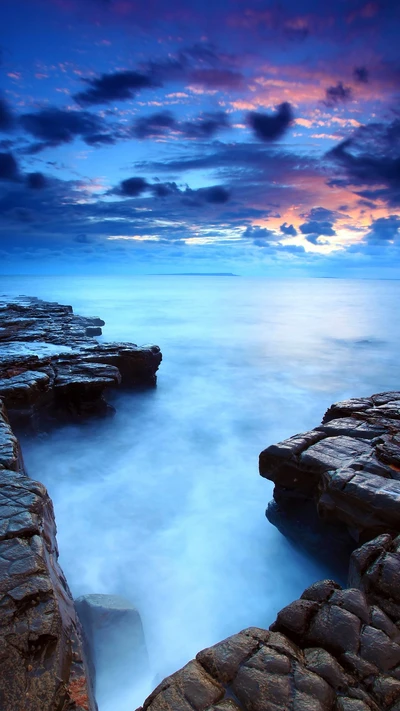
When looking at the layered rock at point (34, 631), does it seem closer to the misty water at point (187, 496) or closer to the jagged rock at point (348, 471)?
the misty water at point (187, 496)

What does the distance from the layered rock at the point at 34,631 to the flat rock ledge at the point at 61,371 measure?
5.64m

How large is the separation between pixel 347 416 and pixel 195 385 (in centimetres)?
880

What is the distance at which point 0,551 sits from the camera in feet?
11.6

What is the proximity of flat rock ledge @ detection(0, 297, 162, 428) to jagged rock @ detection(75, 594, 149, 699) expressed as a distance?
5304 millimetres

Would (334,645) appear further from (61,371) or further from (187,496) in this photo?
(61,371)

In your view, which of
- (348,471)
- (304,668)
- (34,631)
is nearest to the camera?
(34,631)

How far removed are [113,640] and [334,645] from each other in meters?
2.92

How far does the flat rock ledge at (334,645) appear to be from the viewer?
2.84 metres

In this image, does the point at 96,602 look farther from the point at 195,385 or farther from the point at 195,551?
the point at 195,385

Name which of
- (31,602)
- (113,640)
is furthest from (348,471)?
(31,602)

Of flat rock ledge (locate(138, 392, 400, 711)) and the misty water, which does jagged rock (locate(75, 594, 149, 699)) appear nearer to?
the misty water

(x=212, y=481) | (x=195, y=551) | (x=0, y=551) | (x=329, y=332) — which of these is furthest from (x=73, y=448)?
(x=329, y=332)

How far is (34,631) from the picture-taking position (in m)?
2.93

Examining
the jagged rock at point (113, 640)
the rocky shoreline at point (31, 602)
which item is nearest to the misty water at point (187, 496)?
the jagged rock at point (113, 640)
